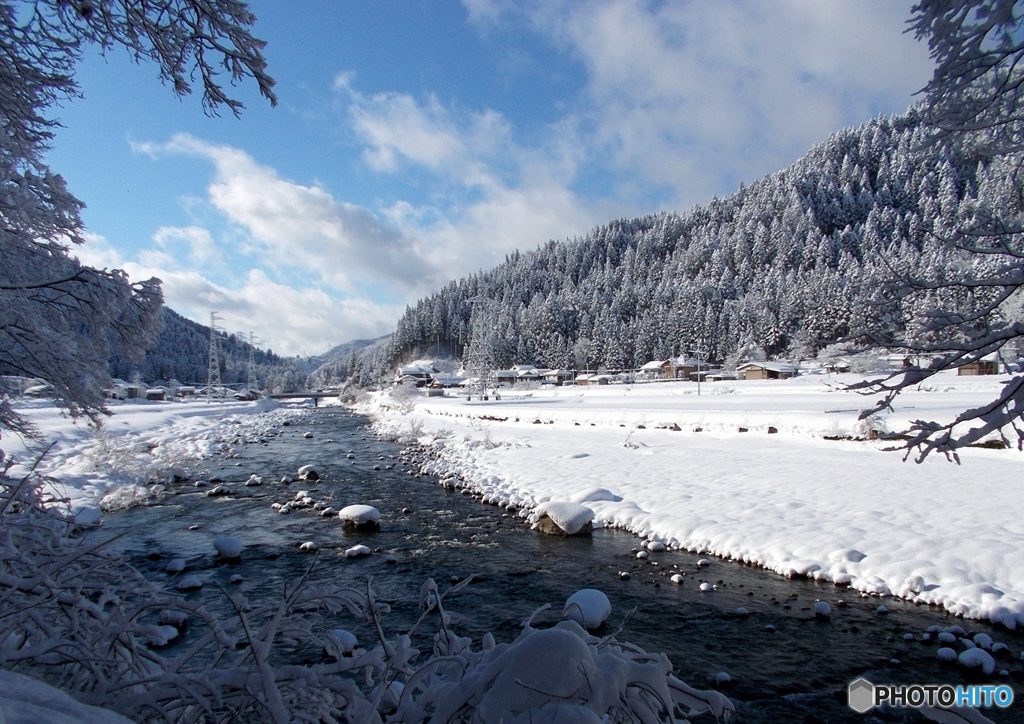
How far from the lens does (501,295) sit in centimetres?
15488

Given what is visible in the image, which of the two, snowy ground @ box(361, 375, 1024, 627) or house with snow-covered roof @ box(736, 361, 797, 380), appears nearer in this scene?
snowy ground @ box(361, 375, 1024, 627)

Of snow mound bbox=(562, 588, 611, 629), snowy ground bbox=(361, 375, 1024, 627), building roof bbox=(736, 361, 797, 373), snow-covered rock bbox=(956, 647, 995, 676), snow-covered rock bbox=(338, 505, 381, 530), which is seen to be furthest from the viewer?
building roof bbox=(736, 361, 797, 373)

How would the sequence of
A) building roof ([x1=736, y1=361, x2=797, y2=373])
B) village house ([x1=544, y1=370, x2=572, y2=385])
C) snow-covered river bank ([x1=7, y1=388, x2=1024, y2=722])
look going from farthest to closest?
village house ([x1=544, y1=370, x2=572, y2=385]) → building roof ([x1=736, y1=361, x2=797, y2=373]) → snow-covered river bank ([x1=7, y1=388, x2=1024, y2=722])

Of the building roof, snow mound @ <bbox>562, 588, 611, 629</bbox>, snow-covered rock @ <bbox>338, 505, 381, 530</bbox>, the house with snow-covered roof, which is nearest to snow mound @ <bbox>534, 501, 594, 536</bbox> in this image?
snow-covered rock @ <bbox>338, 505, 381, 530</bbox>

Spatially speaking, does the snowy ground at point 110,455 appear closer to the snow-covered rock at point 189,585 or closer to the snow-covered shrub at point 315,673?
the snow-covered rock at point 189,585

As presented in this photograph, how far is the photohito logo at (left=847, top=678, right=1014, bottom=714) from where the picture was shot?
5.50 meters

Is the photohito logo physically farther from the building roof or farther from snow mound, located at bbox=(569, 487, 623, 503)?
the building roof

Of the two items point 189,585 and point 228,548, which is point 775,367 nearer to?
point 228,548

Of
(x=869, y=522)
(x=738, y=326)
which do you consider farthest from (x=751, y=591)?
(x=738, y=326)

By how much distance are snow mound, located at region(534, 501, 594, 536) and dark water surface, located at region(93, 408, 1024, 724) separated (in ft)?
1.16

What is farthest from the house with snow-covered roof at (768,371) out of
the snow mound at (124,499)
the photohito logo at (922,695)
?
the snow mound at (124,499)

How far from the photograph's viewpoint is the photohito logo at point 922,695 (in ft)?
18.0

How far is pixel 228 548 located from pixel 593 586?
729 centimetres

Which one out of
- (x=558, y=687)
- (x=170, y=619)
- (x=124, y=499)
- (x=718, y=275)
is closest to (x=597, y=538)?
(x=170, y=619)
